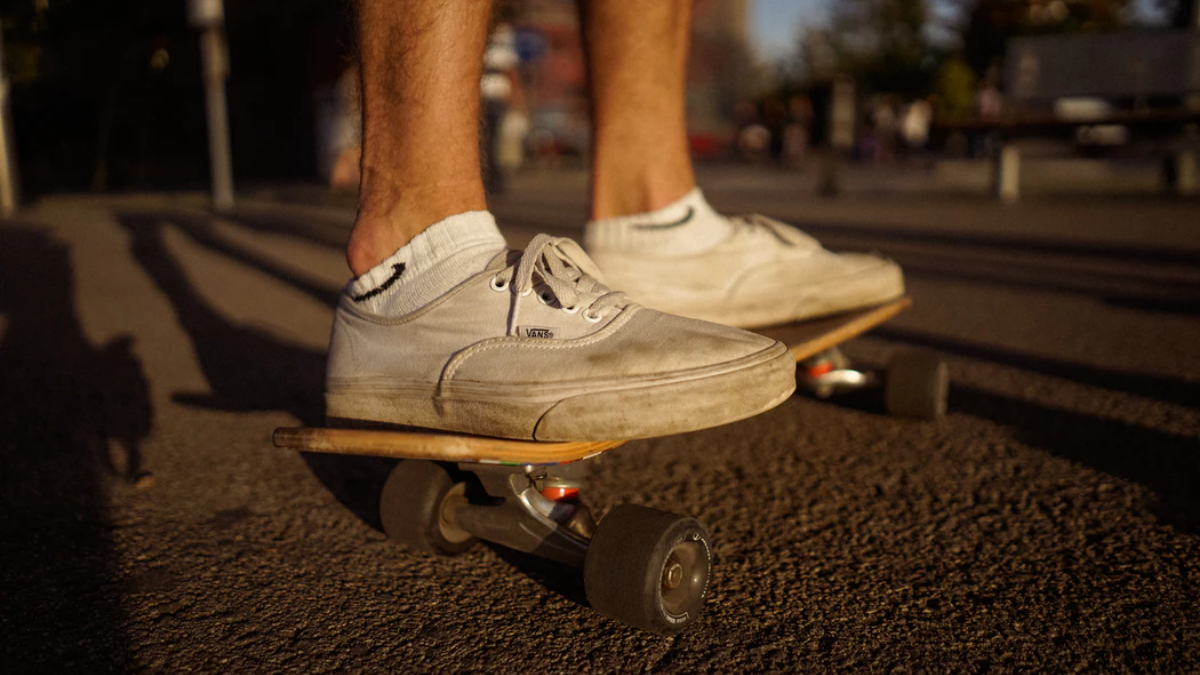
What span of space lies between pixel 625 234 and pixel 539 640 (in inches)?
30.5

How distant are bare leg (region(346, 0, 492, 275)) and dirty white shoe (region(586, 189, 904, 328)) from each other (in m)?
0.33

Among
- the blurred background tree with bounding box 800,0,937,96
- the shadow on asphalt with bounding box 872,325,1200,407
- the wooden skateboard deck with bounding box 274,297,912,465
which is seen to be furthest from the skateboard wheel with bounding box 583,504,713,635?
the blurred background tree with bounding box 800,0,937,96

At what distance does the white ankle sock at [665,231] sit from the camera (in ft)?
5.36

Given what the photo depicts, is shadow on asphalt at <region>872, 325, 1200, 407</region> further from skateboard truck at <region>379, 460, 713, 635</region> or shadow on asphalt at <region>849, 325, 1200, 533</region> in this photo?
skateboard truck at <region>379, 460, 713, 635</region>

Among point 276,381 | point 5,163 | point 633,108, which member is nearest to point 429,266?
point 633,108

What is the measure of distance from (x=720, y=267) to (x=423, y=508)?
67 centimetres

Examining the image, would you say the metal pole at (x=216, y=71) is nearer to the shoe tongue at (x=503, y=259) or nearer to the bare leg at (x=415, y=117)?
the bare leg at (x=415, y=117)

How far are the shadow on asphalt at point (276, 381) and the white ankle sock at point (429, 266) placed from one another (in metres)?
0.39

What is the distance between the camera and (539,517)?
1.22 metres

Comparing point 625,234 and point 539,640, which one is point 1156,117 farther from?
point 539,640

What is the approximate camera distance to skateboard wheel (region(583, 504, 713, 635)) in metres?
1.07

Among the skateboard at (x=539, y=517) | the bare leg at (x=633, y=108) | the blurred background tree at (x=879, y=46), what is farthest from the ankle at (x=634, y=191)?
the blurred background tree at (x=879, y=46)

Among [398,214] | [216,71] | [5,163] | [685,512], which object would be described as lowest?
[685,512]

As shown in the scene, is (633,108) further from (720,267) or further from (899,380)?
(899,380)
